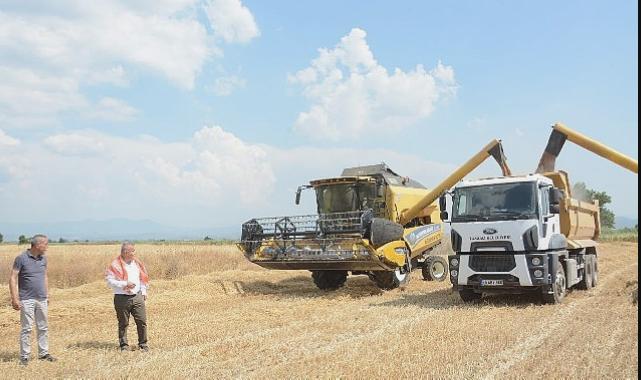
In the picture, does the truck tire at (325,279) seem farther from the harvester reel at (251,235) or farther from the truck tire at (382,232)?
the truck tire at (382,232)

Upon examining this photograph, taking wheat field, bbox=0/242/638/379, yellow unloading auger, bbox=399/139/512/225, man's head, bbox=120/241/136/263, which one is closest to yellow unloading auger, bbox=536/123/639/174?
yellow unloading auger, bbox=399/139/512/225

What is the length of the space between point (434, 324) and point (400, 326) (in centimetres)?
56

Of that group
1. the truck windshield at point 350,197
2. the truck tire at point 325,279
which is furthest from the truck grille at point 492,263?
the truck tire at point 325,279

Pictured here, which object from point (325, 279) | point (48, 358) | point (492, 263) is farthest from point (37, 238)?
point (325, 279)

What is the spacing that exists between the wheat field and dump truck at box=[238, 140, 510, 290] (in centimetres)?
77

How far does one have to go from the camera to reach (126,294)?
8.73 meters

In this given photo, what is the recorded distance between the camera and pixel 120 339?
867 centimetres

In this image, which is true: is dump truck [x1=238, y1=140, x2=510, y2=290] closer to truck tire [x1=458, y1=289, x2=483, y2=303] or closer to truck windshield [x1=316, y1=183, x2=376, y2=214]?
truck windshield [x1=316, y1=183, x2=376, y2=214]

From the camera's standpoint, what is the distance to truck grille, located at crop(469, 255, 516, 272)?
12.3m

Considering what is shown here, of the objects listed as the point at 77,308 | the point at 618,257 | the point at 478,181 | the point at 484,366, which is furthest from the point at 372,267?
the point at 618,257

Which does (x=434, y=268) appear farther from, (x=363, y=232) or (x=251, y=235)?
(x=251, y=235)

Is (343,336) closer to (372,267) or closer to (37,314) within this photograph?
(37,314)

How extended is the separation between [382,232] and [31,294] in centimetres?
831

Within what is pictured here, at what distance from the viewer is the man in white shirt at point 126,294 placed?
863cm
